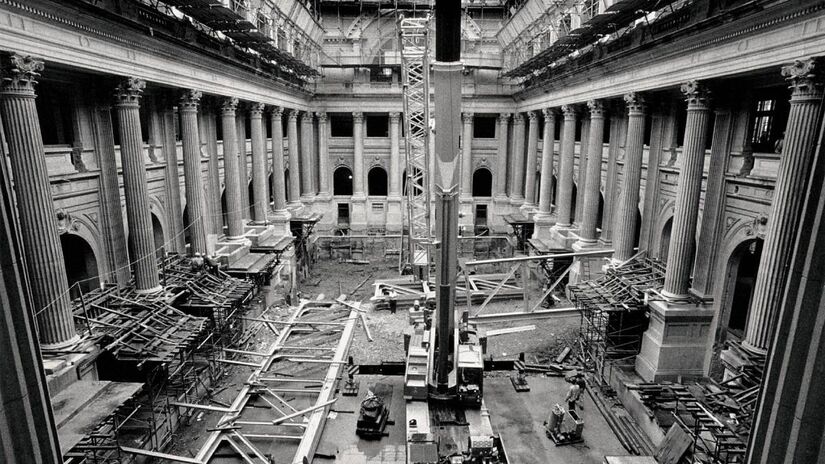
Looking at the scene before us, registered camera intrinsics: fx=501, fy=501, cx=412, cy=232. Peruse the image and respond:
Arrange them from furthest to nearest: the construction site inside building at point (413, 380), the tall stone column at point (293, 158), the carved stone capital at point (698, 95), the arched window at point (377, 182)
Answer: the arched window at point (377, 182) < the tall stone column at point (293, 158) < the carved stone capital at point (698, 95) < the construction site inside building at point (413, 380)

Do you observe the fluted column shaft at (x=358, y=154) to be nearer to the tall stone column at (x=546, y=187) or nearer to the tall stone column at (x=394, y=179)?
the tall stone column at (x=394, y=179)

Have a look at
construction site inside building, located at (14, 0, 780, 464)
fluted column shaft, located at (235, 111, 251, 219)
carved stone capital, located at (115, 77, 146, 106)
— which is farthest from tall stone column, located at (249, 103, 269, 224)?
carved stone capital, located at (115, 77, 146, 106)

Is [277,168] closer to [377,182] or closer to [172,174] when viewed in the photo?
[172,174]

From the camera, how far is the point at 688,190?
16422mm

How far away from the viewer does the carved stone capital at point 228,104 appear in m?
24.2

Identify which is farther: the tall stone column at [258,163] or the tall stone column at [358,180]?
the tall stone column at [358,180]

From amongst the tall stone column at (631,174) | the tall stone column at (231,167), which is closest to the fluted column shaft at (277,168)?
the tall stone column at (231,167)

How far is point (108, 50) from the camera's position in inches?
579

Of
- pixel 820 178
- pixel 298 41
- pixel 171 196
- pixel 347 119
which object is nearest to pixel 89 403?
pixel 171 196

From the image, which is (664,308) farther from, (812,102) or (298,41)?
(298,41)

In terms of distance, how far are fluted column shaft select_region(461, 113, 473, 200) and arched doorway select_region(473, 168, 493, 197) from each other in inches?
64.9

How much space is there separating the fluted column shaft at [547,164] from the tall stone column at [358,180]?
50.5 ft

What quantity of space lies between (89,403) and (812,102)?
1830cm

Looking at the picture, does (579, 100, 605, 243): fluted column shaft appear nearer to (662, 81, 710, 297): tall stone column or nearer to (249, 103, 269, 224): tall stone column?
(662, 81, 710, 297): tall stone column
